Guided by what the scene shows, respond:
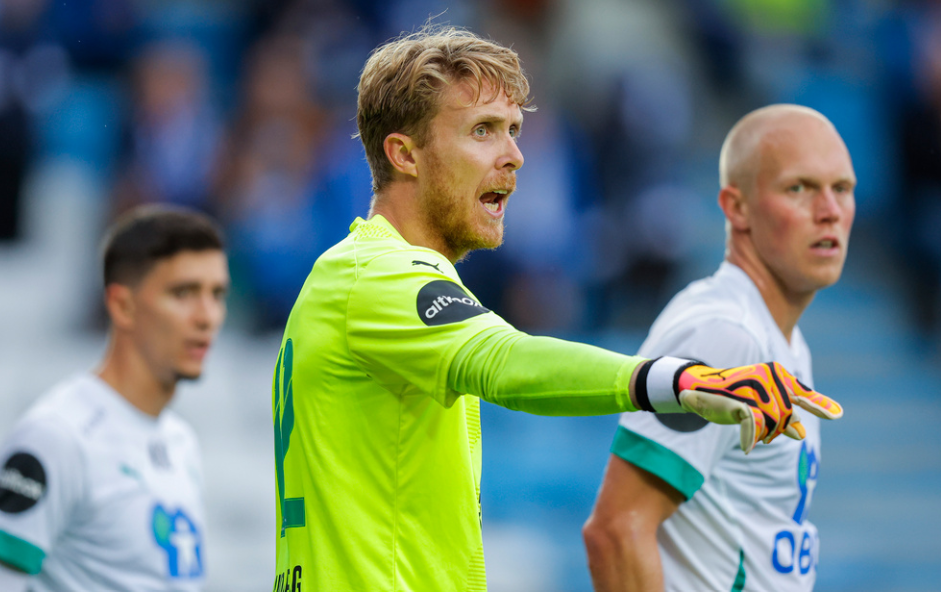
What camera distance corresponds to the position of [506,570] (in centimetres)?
823

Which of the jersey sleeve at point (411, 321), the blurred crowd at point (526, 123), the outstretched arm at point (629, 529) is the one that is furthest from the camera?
the blurred crowd at point (526, 123)

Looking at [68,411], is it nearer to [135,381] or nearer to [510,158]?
[135,381]

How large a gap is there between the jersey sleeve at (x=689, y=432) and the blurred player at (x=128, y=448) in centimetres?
218

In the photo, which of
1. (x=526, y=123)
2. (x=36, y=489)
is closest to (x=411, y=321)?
(x=36, y=489)

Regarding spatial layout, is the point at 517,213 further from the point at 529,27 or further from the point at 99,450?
the point at 99,450

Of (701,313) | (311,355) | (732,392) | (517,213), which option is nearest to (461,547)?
(311,355)

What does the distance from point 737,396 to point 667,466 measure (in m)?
1.38

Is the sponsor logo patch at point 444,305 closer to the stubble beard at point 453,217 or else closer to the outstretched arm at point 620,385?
the outstretched arm at point 620,385

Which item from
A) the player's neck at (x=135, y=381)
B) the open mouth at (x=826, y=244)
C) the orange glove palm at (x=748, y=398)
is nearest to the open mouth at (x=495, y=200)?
the orange glove palm at (x=748, y=398)

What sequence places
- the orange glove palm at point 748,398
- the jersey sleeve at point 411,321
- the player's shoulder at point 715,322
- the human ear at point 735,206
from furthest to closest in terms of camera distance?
the human ear at point 735,206
the player's shoulder at point 715,322
the jersey sleeve at point 411,321
the orange glove palm at point 748,398

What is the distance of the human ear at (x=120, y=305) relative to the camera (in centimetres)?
507

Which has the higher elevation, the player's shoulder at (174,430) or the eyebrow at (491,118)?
the eyebrow at (491,118)

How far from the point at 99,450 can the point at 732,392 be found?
329cm

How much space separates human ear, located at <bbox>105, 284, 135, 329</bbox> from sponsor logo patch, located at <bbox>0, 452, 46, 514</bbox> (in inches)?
36.3
